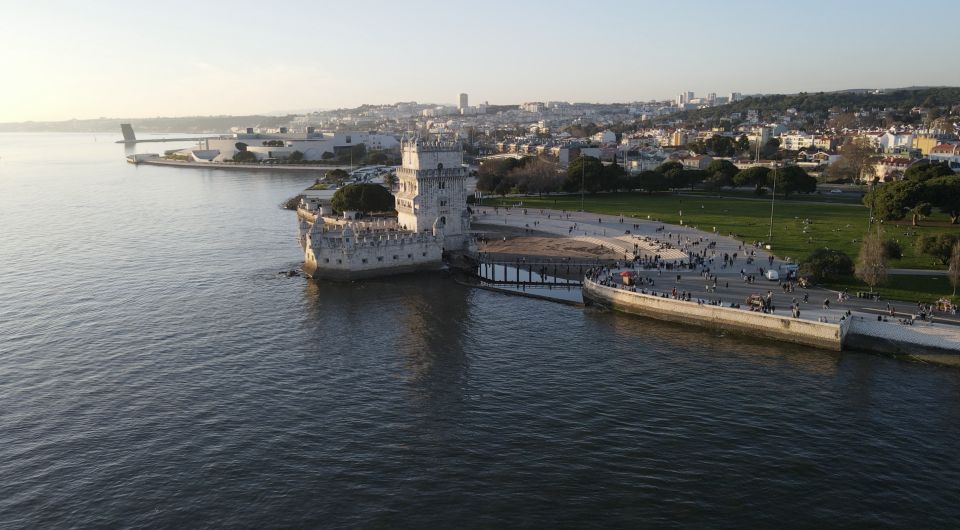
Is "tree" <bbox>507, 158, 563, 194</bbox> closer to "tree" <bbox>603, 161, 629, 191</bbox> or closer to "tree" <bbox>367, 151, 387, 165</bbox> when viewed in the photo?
"tree" <bbox>603, 161, 629, 191</bbox>

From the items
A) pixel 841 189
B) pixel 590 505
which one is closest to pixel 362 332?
pixel 590 505

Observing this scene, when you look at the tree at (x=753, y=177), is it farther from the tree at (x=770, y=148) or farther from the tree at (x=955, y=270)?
the tree at (x=955, y=270)

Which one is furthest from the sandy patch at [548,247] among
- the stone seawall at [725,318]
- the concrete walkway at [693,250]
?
the stone seawall at [725,318]

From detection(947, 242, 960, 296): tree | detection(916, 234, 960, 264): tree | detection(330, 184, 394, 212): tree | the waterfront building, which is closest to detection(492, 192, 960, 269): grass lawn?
detection(916, 234, 960, 264): tree

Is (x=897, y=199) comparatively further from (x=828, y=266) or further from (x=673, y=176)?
(x=673, y=176)

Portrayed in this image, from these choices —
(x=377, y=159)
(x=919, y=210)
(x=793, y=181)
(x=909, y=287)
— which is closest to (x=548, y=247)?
(x=909, y=287)
